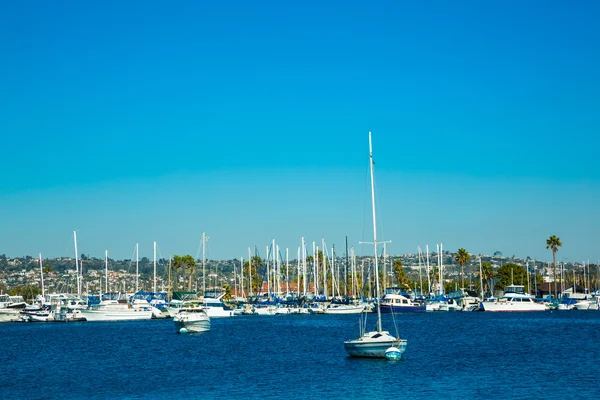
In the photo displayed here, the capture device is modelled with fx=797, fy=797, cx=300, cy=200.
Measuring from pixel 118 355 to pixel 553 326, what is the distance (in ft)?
193

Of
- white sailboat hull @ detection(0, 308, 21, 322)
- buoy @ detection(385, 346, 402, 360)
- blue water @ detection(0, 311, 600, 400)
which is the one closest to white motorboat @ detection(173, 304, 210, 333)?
blue water @ detection(0, 311, 600, 400)

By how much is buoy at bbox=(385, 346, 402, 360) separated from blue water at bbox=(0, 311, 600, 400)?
62 cm

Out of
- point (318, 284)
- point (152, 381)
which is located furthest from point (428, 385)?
point (318, 284)

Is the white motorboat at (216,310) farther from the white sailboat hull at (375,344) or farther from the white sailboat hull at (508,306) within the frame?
the white sailboat hull at (375,344)

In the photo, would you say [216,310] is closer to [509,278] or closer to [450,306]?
[450,306]

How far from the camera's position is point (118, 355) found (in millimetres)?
64500

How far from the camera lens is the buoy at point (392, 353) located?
50.4 m

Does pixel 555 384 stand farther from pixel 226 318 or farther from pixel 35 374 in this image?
pixel 226 318

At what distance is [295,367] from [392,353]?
280 inches

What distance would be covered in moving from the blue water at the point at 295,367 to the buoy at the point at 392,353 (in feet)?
2.05


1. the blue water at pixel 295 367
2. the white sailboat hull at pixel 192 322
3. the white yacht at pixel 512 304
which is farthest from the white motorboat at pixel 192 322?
the white yacht at pixel 512 304

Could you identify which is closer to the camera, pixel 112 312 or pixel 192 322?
pixel 192 322

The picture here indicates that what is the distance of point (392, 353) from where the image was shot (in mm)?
50656

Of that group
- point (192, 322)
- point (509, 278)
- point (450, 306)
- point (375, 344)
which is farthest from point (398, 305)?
point (375, 344)
